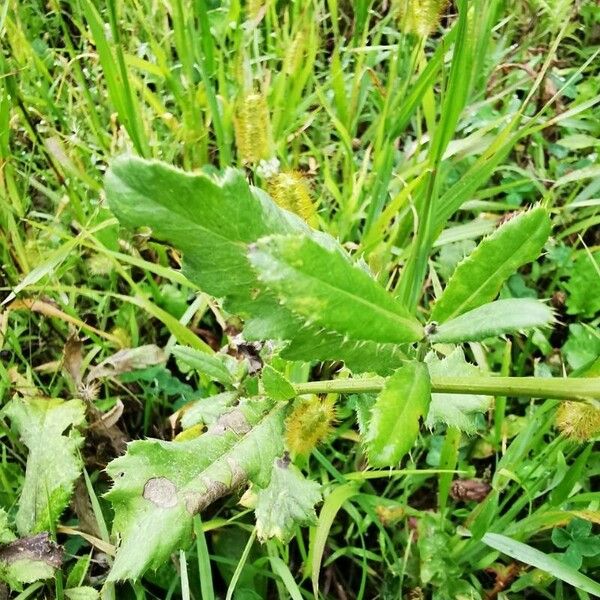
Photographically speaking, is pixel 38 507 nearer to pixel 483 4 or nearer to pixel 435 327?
Result: pixel 435 327

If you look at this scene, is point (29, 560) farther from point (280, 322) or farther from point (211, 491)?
point (280, 322)

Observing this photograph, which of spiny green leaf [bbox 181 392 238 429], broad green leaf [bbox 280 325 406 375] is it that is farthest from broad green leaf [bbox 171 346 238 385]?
broad green leaf [bbox 280 325 406 375]

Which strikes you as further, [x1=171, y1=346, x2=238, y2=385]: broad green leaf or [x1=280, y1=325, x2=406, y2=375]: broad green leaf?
[x1=171, y1=346, x2=238, y2=385]: broad green leaf

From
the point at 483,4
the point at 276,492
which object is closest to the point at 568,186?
the point at 483,4

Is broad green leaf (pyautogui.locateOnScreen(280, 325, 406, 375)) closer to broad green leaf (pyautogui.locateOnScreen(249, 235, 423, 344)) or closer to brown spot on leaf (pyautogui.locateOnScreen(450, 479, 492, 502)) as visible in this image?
broad green leaf (pyautogui.locateOnScreen(249, 235, 423, 344))

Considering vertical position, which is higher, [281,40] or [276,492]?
[281,40]
